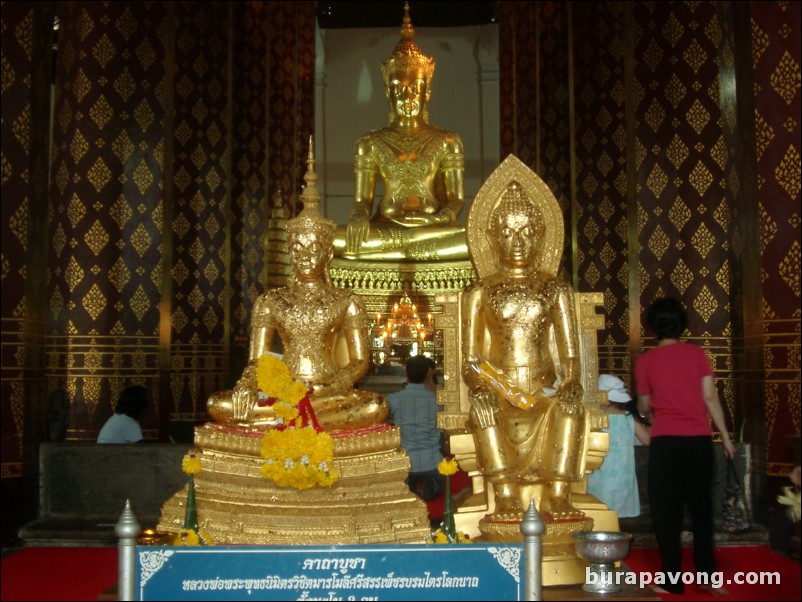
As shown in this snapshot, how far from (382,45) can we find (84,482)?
912 cm

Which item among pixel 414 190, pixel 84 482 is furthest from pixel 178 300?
pixel 84 482

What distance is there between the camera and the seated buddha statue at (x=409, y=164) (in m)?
8.70

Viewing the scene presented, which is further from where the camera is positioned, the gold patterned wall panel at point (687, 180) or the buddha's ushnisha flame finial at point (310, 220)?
the gold patterned wall panel at point (687, 180)

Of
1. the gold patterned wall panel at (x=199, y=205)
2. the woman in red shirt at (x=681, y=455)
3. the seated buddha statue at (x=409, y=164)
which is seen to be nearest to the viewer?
the woman in red shirt at (x=681, y=455)

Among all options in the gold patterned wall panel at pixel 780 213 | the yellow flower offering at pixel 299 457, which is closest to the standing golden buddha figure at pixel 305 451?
the yellow flower offering at pixel 299 457

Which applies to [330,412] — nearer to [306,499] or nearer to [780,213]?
[306,499]

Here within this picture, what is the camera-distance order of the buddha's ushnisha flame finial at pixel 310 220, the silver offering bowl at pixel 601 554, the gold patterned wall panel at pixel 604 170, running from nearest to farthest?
the silver offering bowl at pixel 601 554
the buddha's ushnisha flame finial at pixel 310 220
the gold patterned wall panel at pixel 604 170

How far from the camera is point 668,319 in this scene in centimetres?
430

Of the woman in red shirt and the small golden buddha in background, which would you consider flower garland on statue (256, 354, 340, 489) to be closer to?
the small golden buddha in background

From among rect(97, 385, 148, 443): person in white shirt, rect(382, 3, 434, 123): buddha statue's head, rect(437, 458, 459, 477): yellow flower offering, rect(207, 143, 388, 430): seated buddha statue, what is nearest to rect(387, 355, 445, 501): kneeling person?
rect(207, 143, 388, 430): seated buddha statue

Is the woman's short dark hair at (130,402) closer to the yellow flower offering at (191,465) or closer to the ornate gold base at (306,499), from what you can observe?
the ornate gold base at (306,499)

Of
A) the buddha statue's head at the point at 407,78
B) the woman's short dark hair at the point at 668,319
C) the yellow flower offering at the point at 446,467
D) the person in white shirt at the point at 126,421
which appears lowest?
the yellow flower offering at the point at 446,467

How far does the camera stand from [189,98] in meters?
8.56

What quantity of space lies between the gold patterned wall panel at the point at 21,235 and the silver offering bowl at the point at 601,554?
3297mm
